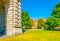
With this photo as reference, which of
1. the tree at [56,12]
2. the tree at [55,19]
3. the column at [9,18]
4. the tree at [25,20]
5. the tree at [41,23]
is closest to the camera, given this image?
the column at [9,18]

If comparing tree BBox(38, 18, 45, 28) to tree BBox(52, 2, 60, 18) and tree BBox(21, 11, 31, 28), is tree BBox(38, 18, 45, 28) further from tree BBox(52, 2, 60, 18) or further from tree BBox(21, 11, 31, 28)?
tree BBox(52, 2, 60, 18)

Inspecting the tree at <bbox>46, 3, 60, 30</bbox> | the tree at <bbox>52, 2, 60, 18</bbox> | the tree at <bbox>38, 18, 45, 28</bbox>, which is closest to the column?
the tree at <bbox>46, 3, 60, 30</bbox>

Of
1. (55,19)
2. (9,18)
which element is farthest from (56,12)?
(9,18)

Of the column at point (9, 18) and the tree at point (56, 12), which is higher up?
the tree at point (56, 12)

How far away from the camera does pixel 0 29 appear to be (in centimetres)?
3002

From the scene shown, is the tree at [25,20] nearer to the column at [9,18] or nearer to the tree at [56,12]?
the tree at [56,12]

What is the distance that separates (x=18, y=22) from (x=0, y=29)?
15.8ft

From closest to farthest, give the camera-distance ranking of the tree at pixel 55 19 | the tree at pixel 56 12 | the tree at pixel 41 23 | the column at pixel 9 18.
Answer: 1. the column at pixel 9 18
2. the tree at pixel 55 19
3. the tree at pixel 56 12
4. the tree at pixel 41 23

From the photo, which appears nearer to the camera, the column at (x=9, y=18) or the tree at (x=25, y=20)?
the column at (x=9, y=18)

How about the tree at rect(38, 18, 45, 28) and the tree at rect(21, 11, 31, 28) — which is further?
the tree at rect(38, 18, 45, 28)

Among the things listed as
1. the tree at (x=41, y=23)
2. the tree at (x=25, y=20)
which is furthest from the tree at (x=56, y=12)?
the tree at (x=41, y=23)

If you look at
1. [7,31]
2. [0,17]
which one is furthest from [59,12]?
[7,31]

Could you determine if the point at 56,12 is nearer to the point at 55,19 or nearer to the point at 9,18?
the point at 55,19

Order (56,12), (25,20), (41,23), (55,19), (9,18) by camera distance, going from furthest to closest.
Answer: (41,23)
(25,20)
(56,12)
(55,19)
(9,18)
